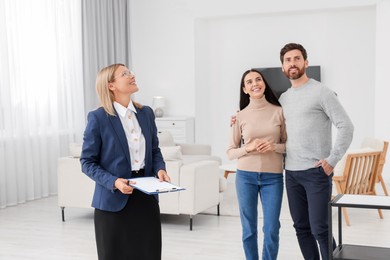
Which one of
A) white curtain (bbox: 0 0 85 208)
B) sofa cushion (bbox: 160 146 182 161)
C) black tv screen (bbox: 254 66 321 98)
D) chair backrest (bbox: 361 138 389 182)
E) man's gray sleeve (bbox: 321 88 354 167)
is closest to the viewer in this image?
man's gray sleeve (bbox: 321 88 354 167)

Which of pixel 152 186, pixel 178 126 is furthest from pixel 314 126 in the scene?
pixel 178 126

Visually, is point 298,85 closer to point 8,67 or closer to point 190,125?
point 8,67

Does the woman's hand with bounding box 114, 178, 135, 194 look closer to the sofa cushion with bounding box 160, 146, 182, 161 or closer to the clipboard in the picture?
the clipboard

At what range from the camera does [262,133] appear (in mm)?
3426

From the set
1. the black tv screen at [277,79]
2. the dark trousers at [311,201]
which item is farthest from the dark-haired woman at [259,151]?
the black tv screen at [277,79]

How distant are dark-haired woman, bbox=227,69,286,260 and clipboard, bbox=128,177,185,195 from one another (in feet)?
2.86

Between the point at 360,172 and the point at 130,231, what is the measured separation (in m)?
3.27

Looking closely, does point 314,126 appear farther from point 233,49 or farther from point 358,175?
point 233,49

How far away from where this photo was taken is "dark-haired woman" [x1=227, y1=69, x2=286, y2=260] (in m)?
3.42

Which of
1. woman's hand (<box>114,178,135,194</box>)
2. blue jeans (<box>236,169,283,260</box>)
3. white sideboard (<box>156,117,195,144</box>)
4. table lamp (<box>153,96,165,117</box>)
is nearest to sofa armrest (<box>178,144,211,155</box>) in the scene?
white sideboard (<box>156,117,195,144</box>)

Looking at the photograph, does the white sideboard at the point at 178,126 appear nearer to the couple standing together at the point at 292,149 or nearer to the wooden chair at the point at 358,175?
the wooden chair at the point at 358,175

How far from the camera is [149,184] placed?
8.51 ft

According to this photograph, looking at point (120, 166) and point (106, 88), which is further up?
point (106, 88)

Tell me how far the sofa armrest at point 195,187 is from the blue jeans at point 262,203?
178 cm
